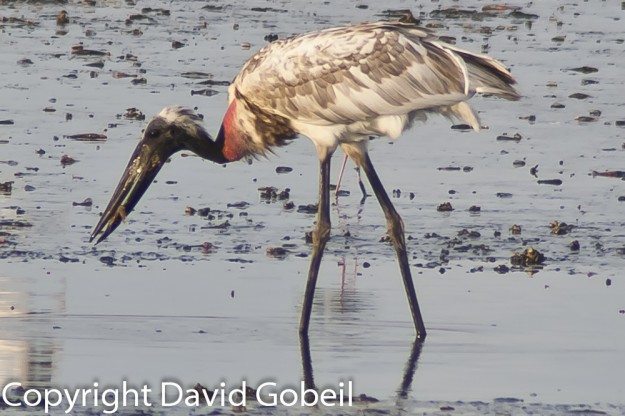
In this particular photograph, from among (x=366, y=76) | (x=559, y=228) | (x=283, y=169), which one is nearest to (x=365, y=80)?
(x=366, y=76)

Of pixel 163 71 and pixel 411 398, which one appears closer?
pixel 411 398

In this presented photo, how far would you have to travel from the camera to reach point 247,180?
14641 mm

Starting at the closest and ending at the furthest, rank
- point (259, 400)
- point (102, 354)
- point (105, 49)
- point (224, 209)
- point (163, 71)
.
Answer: point (259, 400)
point (102, 354)
point (224, 209)
point (163, 71)
point (105, 49)

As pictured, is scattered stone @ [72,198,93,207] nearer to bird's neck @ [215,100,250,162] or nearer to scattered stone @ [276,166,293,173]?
scattered stone @ [276,166,293,173]

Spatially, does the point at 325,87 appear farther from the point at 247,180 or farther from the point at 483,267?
the point at 247,180

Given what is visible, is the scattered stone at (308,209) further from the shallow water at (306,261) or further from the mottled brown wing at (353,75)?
the mottled brown wing at (353,75)

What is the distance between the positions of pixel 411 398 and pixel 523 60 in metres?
13.4

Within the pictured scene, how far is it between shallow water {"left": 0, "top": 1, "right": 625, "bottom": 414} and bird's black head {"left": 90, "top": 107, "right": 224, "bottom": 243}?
16.4 inches

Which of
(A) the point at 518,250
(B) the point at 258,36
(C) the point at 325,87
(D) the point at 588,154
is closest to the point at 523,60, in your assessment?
(B) the point at 258,36

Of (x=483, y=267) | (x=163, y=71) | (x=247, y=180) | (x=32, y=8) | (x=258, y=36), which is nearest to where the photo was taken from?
(x=483, y=267)

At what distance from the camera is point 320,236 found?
1082cm

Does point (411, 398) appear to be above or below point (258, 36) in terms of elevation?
below

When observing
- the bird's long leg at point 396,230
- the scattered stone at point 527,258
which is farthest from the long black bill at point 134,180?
the scattered stone at point 527,258

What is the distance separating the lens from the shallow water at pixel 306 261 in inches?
368
